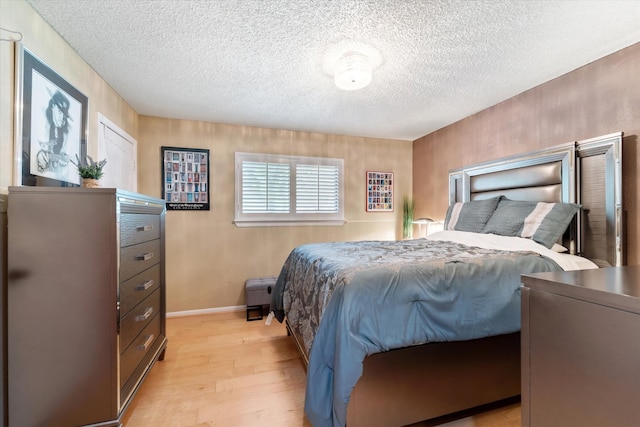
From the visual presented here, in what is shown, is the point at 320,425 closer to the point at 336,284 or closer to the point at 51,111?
the point at 336,284

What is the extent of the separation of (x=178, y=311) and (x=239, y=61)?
9.56 feet

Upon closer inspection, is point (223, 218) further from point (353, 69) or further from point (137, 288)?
point (353, 69)

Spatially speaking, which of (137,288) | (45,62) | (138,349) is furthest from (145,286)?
(45,62)

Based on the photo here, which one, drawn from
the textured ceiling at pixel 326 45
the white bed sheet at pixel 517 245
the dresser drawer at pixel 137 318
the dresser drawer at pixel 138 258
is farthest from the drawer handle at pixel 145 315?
the white bed sheet at pixel 517 245

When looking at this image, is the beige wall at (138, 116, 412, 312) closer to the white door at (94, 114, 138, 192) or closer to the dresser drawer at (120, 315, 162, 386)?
the white door at (94, 114, 138, 192)

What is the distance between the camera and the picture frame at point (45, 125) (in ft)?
4.84

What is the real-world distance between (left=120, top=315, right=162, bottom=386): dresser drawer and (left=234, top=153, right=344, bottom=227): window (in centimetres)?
170

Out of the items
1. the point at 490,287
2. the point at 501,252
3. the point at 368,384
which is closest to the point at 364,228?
the point at 501,252

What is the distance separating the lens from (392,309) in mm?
1317

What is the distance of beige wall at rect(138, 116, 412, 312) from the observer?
10.7 feet

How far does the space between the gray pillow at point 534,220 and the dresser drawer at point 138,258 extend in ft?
9.21

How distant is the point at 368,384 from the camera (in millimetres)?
1323

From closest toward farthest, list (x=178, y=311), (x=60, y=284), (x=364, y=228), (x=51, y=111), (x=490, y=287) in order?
(x=60, y=284) → (x=490, y=287) → (x=51, y=111) → (x=178, y=311) → (x=364, y=228)

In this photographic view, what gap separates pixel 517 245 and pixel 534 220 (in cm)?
35
